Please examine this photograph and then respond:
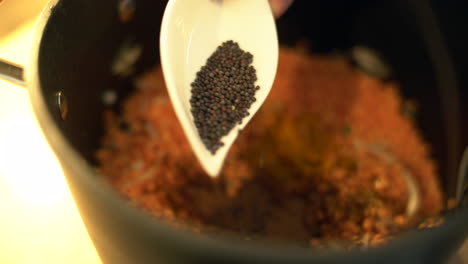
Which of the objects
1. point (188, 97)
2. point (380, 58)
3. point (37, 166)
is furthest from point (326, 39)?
point (37, 166)

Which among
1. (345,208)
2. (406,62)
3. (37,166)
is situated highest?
(406,62)

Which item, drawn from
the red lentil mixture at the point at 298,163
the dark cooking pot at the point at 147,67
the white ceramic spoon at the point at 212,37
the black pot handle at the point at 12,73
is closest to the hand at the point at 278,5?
the white ceramic spoon at the point at 212,37

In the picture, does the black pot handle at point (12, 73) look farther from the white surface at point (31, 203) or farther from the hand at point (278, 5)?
the hand at point (278, 5)

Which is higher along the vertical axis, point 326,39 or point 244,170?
point 326,39

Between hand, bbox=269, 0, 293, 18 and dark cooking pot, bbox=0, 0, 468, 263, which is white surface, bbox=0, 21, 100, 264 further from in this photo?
hand, bbox=269, 0, 293, 18

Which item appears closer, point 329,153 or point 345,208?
point 345,208

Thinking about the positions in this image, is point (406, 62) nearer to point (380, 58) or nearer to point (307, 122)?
point (380, 58)

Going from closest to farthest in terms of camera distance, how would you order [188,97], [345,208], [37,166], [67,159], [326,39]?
[67,159]
[188,97]
[37,166]
[345,208]
[326,39]

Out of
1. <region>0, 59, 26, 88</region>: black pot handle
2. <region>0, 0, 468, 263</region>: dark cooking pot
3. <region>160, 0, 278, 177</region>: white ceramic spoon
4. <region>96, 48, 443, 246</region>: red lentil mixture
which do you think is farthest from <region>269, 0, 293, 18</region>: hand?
<region>0, 59, 26, 88</region>: black pot handle
